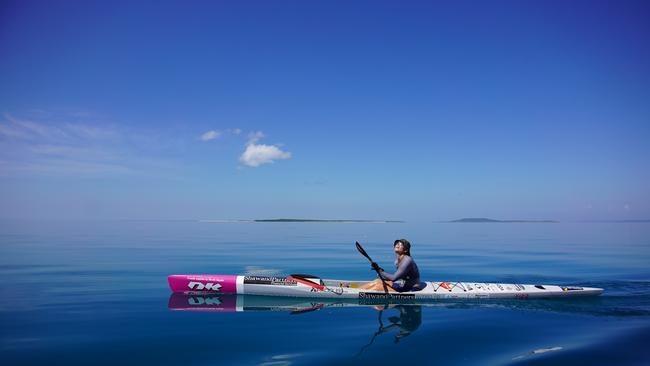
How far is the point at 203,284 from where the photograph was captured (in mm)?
12289

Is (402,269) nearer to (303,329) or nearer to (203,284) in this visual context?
(303,329)

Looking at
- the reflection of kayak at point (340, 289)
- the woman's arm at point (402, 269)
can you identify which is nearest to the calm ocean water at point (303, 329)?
the reflection of kayak at point (340, 289)

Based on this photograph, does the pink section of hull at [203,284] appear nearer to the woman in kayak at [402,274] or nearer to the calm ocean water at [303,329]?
the calm ocean water at [303,329]

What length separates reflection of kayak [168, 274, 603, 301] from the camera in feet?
37.9

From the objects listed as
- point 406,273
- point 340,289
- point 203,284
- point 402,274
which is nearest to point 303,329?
point 340,289

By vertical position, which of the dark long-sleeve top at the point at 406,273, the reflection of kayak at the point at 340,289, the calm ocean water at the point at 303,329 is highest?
the dark long-sleeve top at the point at 406,273

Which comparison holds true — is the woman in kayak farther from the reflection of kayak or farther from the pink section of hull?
the pink section of hull

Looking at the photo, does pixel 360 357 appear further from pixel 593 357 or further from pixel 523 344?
pixel 593 357

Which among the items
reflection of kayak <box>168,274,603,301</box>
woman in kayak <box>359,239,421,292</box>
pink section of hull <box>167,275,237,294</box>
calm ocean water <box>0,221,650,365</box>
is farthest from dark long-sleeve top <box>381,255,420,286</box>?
pink section of hull <box>167,275,237,294</box>

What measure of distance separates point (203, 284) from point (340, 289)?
4.09 meters

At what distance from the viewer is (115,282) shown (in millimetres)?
13953

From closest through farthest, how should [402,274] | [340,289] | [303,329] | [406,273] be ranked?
[303,329]
[402,274]
[406,273]
[340,289]

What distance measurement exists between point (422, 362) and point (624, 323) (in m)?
5.67

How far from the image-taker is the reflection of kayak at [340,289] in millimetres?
11547
